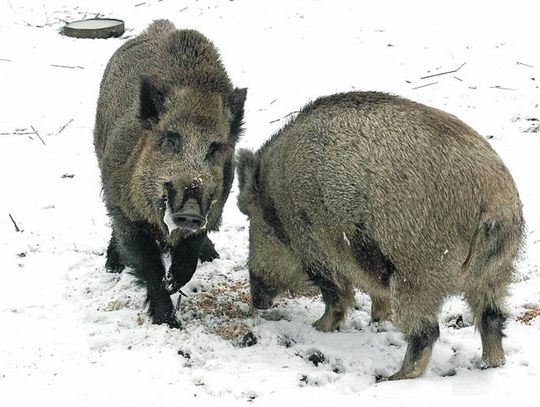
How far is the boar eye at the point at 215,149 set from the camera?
16.5ft

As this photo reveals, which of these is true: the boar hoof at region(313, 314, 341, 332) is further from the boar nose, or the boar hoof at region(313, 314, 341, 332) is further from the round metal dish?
the round metal dish

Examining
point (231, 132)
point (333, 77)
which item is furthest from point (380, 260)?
point (333, 77)

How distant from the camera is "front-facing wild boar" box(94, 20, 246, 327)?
4.88 meters

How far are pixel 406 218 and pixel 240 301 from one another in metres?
2.05

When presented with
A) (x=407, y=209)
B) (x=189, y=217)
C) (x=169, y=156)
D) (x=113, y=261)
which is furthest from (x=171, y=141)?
(x=113, y=261)

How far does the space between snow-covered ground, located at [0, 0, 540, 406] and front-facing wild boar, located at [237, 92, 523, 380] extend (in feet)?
1.47

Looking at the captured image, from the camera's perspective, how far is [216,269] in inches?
257

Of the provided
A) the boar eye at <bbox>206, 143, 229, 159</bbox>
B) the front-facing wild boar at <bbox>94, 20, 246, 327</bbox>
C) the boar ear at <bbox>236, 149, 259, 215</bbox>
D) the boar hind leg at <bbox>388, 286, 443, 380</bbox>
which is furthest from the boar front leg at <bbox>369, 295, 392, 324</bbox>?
the boar eye at <bbox>206, 143, 229, 159</bbox>

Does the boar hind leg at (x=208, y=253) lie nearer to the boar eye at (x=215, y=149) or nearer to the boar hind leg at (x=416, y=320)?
the boar eye at (x=215, y=149)

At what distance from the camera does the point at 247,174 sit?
5.71m

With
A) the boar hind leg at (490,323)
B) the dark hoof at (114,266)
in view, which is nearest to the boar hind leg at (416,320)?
the boar hind leg at (490,323)

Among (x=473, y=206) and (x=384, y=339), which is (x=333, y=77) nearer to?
(x=384, y=339)

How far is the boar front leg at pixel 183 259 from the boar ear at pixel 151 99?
87cm

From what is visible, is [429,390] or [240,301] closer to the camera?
[429,390]
